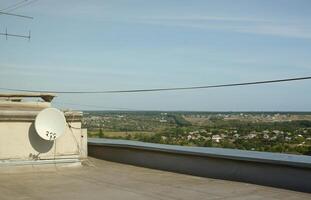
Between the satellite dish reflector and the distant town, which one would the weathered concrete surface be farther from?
the distant town

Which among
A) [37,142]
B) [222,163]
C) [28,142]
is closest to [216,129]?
[222,163]

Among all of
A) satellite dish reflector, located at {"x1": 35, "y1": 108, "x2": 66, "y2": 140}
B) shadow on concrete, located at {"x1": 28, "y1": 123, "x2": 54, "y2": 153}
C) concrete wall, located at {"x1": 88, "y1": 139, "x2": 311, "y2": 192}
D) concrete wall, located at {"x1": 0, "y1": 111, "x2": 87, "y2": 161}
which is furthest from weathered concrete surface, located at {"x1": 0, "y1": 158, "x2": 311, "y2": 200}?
satellite dish reflector, located at {"x1": 35, "y1": 108, "x2": 66, "y2": 140}

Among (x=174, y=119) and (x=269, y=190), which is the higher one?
(x=174, y=119)

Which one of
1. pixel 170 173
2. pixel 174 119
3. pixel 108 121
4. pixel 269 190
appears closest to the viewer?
pixel 269 190

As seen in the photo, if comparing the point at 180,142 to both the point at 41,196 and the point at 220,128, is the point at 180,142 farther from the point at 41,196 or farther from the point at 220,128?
the point at 41,196

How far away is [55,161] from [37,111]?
4.56 ft

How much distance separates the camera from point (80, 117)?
13.3 m

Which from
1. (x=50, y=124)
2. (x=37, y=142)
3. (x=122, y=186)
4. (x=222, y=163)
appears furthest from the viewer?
(x=37, y=142)

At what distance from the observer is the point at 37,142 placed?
1217 cm

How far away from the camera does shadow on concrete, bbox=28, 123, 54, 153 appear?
12047 millimetres

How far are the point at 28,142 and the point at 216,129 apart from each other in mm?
4771

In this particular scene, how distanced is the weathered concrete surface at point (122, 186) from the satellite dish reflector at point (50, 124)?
947 mm

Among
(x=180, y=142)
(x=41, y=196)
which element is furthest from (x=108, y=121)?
(x=41, y=196)

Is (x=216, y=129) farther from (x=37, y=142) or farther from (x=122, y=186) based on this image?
(x=37, y=142)
